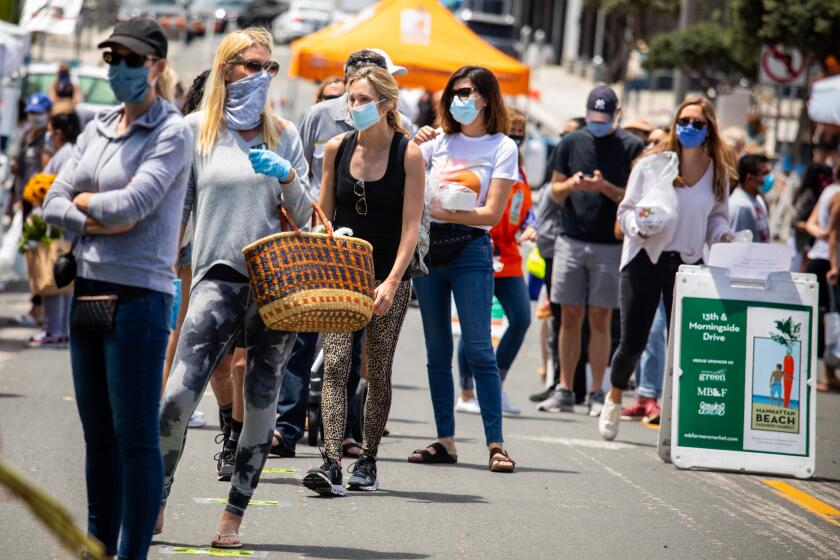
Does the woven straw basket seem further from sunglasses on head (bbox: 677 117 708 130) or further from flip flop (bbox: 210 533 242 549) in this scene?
sunglasses on head (bbox: 677 117 708 130)

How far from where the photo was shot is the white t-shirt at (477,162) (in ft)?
25.1

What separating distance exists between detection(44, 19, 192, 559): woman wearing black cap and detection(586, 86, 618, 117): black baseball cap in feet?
17.6

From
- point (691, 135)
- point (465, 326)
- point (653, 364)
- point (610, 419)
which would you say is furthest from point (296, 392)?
point (653, 364)

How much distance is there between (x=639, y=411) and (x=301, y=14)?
4388cm

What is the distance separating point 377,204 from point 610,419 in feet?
9.95

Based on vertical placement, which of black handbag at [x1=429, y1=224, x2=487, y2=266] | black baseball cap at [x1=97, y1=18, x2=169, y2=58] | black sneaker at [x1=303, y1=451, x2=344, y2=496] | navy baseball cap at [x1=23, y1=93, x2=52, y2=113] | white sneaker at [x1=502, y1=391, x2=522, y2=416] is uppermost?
black baseball cap at [x1=97, y1=18, x2=169, y2=58]

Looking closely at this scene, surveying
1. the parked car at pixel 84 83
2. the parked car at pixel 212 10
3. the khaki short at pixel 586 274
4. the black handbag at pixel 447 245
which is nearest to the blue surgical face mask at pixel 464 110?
the black handbag at pixel 447 245

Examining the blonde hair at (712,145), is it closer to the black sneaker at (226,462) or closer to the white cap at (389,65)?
the white cap at (389,65)

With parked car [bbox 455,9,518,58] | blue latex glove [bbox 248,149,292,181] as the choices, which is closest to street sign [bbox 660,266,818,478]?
blue latex glove [bbox 248,149,292,181]

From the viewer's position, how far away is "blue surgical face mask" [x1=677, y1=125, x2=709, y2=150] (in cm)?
859

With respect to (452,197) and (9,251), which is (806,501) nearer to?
(452,197)

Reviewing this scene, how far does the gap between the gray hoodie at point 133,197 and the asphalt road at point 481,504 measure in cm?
134

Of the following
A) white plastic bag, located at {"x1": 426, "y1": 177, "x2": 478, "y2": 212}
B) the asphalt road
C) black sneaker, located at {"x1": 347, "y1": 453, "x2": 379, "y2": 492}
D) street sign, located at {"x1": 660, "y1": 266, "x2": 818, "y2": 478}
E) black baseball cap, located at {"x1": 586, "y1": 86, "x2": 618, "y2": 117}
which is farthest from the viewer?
black baseball cap, located at {"x1": 586, "y1": 86, "x2": 618, "y2": 117}

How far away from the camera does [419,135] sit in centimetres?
790
